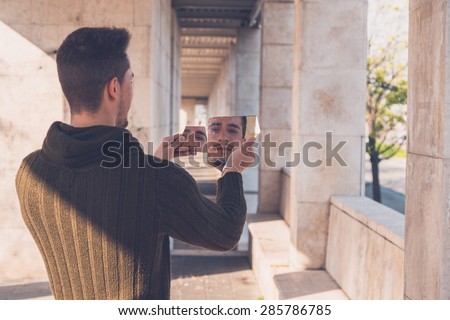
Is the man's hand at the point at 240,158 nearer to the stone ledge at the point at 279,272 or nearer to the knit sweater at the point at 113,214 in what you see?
the knit sweater at the point at 113,214

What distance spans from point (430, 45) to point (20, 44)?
23.2 ft

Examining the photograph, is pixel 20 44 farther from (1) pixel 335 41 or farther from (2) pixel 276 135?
(2) pixel 276 135

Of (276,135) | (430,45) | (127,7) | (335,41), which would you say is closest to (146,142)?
(127,7)

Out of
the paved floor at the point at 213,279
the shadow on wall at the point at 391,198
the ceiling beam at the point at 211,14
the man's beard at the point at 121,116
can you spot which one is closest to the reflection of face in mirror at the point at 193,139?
the man's beard at the point at 121,116

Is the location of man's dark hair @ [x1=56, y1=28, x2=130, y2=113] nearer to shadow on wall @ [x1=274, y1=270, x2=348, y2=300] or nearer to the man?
the man

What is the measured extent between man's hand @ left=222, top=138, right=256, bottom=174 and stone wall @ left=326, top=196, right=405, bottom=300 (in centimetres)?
327

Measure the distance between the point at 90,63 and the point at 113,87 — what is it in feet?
0.36

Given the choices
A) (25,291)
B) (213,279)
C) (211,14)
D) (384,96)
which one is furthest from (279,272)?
(211,14)

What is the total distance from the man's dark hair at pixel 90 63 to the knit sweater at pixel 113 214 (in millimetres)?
121

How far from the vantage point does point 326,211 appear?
8.54 m

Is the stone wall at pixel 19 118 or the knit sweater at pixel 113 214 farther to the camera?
the stone wall at pixel 19 118

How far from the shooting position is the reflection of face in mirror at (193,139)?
103 inches

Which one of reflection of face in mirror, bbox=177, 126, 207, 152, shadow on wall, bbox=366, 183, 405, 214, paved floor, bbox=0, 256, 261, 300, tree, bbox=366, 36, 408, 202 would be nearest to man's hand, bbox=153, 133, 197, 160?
reflection of face in mirror, bbox=177, 126, 207, 152

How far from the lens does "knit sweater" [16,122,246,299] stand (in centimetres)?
194
